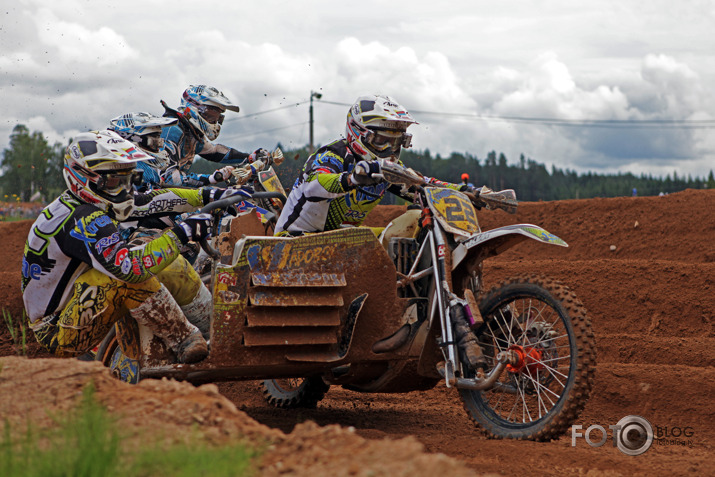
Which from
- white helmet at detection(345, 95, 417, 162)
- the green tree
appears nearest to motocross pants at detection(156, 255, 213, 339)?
white helmet at detection(345, 95, 417, 162)

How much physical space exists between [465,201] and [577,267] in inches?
269

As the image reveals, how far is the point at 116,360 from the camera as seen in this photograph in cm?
587

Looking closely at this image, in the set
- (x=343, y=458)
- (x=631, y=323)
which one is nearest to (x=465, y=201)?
(x=343, y=458)

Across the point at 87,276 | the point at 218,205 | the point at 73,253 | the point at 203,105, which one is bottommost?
the point at 87,276

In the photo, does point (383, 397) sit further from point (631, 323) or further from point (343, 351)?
point (631, 323)

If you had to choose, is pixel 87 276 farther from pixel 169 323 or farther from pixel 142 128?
pixel 142 128

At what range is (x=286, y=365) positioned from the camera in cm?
543

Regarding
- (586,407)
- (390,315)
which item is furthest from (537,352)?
(586,407)

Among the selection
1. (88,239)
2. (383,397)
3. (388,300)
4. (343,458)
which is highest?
(88,239)

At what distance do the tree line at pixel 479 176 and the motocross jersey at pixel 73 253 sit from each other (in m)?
43.4

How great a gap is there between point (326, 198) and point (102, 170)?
1671 millimetres

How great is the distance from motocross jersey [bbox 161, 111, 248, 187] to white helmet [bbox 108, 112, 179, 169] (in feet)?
0.72

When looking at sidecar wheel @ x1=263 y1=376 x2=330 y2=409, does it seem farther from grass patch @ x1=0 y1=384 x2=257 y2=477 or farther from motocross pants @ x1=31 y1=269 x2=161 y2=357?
grass patch @ x1=0 y1=384 x2=257 y2=477

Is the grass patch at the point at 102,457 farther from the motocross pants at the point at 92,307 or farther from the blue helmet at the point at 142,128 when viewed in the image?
the blue helmet at the point at 142,128
